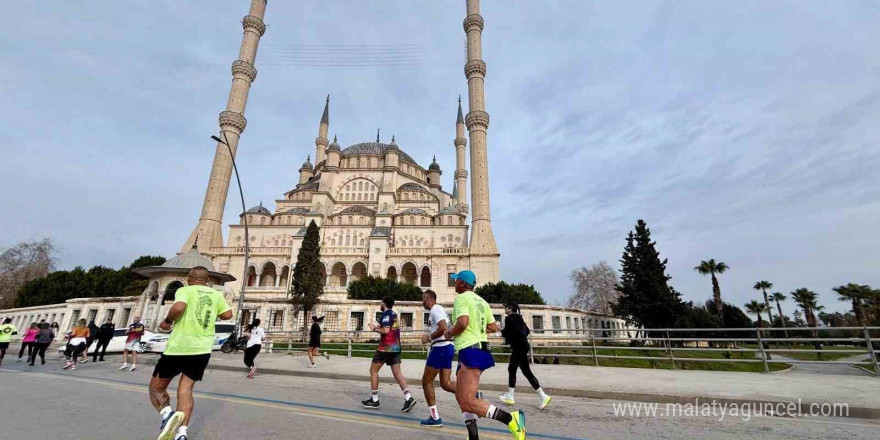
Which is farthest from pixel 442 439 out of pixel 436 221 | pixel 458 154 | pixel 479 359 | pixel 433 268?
pixel 458 154

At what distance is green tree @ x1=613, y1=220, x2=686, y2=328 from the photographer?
27.0 m

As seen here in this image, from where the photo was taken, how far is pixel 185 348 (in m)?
3.65

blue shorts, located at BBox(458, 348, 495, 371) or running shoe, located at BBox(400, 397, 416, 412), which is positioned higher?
blue shorts, located at BBox(458, 348, 495, 371)

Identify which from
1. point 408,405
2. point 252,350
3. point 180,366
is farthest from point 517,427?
point 252,350

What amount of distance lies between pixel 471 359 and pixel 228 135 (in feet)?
157

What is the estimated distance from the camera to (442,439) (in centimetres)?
388

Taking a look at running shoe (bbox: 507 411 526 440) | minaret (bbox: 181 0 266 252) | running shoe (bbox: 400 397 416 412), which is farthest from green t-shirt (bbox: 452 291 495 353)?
minaret (bbox: 181 0 266 252)

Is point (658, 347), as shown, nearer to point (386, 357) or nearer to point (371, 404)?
point (386, 357)

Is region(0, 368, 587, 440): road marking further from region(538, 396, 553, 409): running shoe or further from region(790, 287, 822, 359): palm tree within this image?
region(790, 287, 822, 359): palm tree

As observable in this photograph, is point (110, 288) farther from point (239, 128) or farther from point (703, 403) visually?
point (703, 403)

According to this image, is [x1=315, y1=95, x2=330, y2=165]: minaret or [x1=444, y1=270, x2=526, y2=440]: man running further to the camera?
[x1=315, y1=95, x2=330, y2=165]: minaret

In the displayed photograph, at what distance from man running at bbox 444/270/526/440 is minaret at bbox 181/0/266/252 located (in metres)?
42.6

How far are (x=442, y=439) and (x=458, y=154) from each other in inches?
2326

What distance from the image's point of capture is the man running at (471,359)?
3.26 meters
